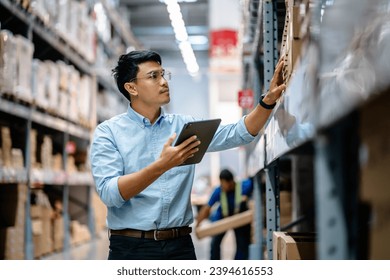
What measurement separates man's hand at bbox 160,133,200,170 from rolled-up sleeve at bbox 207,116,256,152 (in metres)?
0.40

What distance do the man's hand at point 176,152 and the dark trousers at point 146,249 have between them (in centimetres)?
40

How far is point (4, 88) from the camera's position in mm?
4488

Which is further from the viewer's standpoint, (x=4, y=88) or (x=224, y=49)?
(x=224, y=49)

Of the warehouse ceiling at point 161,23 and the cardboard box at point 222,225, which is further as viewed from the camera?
the warehouse ceiling at point 161,23

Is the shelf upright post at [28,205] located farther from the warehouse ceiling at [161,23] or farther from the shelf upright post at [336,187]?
the warehouse ceiling at [161,23]

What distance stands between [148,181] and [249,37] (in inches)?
134

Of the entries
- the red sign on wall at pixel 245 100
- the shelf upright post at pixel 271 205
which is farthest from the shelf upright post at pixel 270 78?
the red sign on wall at pixel 245 100

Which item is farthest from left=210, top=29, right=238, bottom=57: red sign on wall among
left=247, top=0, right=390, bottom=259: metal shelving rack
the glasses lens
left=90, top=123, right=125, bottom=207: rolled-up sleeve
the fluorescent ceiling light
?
left=247, top=0, right=390, bottom=259: metal shelving rack

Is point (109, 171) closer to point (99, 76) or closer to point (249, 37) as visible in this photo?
point (249, 37)

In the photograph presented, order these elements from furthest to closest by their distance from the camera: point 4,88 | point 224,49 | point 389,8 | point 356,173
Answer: point 224,49 < point 4,88 < point 389,8 < point 356,173

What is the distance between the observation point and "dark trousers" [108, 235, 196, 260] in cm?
226

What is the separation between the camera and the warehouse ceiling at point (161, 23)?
14.2m

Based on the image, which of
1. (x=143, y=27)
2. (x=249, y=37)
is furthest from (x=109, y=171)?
(x=143, y=27)

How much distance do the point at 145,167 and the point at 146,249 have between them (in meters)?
0.36
